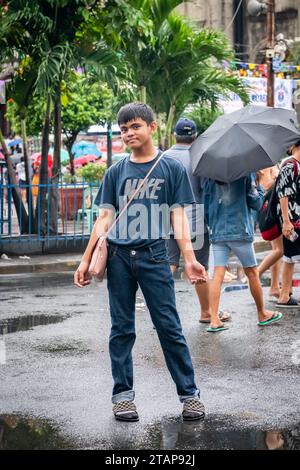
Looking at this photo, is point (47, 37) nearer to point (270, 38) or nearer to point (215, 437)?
point (270, 38)

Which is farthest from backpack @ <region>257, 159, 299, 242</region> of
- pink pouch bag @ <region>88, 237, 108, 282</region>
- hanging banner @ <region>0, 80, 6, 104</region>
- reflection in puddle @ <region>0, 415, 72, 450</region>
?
hanging banner @ <region>0, 80, 6, 104</region>

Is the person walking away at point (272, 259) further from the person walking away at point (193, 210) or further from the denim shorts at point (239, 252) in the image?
the denim shorts at point (239, 252)

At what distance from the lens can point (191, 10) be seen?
4547 cm

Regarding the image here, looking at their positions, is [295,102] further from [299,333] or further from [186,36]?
[299,333]

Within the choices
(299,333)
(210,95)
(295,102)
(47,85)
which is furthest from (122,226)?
(295,102)

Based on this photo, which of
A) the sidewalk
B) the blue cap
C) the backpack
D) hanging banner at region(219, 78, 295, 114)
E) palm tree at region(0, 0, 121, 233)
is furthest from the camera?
hanging banner at region(219, 78, 295, 114)

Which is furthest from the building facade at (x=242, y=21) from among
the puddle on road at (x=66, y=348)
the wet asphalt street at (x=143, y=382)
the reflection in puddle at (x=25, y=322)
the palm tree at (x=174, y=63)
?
the puddle on road at (x=66, y=348)

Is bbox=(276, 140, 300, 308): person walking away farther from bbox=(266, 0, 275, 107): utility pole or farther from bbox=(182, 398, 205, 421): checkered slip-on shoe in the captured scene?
bbox=(266, 0, 275, 107): utility pole

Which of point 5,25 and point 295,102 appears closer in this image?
point 5,25

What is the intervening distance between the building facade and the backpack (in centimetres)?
3407

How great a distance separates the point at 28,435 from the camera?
17.7 ft

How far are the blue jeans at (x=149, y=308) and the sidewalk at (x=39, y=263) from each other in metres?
8.08

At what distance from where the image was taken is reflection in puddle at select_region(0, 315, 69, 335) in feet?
28.8
